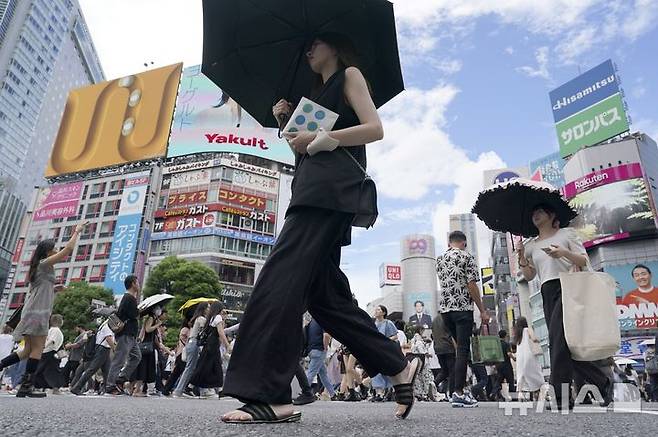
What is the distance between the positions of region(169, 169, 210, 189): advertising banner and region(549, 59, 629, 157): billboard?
33.7 meters

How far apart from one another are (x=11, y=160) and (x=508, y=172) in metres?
75.7

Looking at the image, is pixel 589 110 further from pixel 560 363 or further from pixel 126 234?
pixel 560 363

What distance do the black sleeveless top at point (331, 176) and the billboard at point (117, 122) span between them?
42052mm

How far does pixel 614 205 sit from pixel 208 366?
3805 centimetres

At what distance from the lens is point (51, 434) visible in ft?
3.95

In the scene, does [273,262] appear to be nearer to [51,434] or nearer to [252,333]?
[252,333]

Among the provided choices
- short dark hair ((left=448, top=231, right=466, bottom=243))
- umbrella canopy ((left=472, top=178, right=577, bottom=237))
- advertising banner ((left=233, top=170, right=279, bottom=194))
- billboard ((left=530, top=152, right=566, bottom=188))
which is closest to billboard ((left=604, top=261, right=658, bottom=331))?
billboard ((left=530, top=152, right=566, bottom=188))

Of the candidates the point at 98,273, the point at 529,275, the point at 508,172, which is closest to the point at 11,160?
the point at 98,273

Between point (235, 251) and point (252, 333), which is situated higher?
point (235, 251)

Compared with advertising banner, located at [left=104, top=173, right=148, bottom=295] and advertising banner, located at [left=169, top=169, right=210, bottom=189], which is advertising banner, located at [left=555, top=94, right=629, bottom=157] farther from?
advertising banner, located at [left=104, top=173, right=148, bottom=295]

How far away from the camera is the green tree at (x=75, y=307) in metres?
31.7

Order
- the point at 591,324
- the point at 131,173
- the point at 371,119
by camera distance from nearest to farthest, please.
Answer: the point at 371,119 → the point at 591,324 → the point at 131,173

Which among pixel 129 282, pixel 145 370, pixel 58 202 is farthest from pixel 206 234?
pixel 129 282

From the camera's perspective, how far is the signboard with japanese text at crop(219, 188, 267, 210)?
1626 inches
